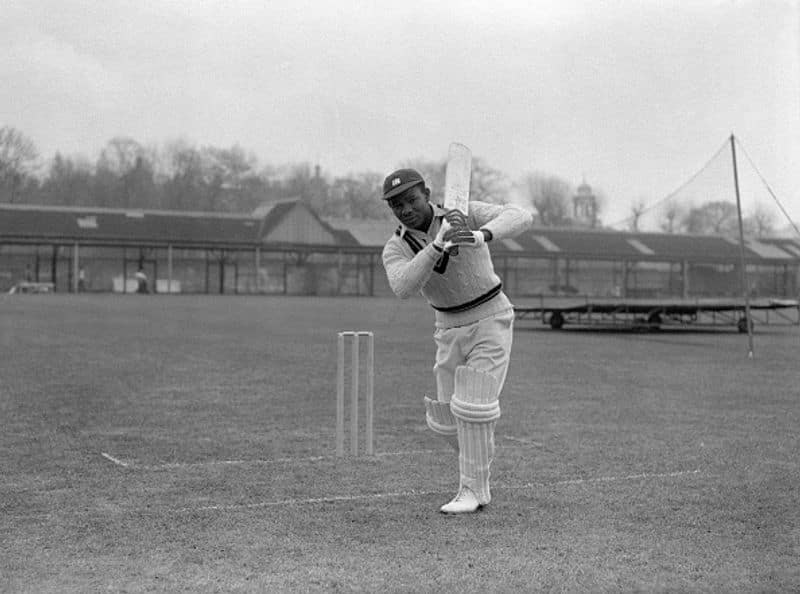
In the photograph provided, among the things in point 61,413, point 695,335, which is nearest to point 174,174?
point 695,335

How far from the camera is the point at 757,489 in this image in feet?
29.4

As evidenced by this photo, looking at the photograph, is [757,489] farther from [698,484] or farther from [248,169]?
[248,169]

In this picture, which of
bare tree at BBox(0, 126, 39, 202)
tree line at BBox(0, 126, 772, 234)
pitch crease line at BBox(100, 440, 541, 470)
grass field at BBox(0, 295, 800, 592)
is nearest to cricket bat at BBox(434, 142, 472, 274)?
grass field at BBox(0, 295, 800, 592)

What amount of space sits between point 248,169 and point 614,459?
261 feet

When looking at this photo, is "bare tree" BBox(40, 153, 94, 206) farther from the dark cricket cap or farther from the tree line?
the dark cricket cap

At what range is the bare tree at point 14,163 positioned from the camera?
4888 centimetres

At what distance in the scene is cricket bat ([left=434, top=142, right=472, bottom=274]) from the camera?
7938 mm

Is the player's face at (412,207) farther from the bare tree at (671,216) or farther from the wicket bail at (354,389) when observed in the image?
the bare tree at (671,216)

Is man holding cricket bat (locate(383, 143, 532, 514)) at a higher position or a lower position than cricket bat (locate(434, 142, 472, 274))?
lower

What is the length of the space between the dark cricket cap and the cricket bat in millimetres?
356

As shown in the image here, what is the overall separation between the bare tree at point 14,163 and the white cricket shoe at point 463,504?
43.2 m

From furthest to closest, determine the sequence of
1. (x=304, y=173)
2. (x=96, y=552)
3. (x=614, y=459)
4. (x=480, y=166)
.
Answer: (x=304, y=173) → (x=480, y=166) → (x=614, y=459) → (x=96, y=552)

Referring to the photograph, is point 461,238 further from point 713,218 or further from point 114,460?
point 713,218

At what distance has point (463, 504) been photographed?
7.98m
